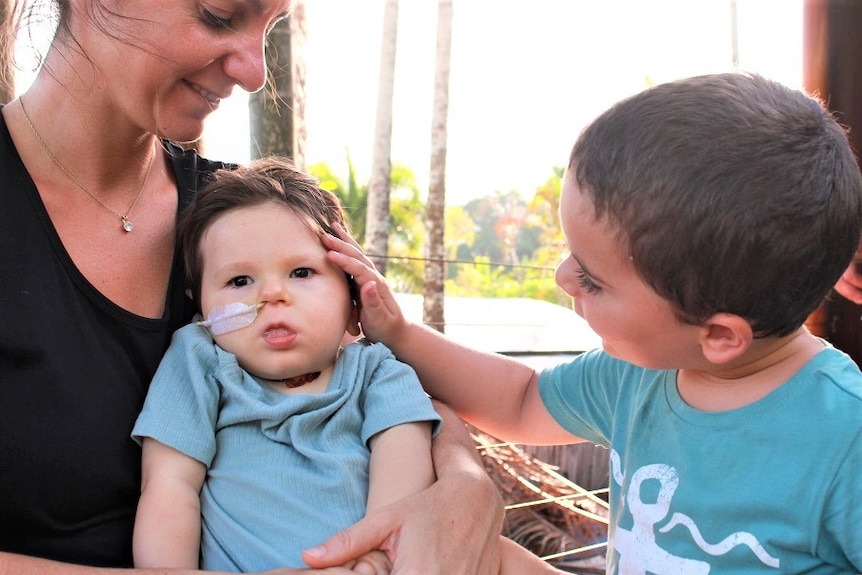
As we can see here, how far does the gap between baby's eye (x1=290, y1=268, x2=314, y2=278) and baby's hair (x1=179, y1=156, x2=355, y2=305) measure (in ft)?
0.32

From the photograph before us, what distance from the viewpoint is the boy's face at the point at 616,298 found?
1.45 m

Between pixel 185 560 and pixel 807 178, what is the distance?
1260 mm

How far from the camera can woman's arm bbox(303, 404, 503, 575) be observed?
156 centimetres

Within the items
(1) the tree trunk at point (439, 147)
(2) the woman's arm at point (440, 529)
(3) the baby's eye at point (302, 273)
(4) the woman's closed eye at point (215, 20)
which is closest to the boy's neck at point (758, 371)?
(2) the woman's arm at point (440, 529)

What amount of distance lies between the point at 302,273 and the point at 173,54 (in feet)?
1.71

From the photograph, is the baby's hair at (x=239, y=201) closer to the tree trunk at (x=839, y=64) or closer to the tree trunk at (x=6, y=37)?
the tree trunk at (x=6, y=37)

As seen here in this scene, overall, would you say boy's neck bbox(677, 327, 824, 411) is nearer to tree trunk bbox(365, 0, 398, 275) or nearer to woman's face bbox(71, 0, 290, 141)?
woman's face bbox(71, 0, 290, 141)

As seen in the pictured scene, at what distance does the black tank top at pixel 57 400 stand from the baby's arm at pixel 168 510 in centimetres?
8

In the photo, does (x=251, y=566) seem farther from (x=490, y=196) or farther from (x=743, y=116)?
(x=490, y=196)

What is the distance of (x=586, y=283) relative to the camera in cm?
154

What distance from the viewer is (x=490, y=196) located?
145ft

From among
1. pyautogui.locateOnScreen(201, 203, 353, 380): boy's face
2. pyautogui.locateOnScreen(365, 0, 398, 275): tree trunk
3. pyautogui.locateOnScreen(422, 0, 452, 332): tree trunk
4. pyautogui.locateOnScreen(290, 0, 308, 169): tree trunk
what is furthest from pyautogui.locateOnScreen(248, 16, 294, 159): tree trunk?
pyautogui.locateOnScreen(422, 0, 452, 332): tree trunk

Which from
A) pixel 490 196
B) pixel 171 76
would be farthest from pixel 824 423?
pixel 490 196

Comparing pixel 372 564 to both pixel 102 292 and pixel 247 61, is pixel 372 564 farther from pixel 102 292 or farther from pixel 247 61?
pixel 247 61
